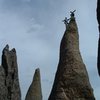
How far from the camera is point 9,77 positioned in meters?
48.9

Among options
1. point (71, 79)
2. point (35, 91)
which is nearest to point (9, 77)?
point (35, 91)

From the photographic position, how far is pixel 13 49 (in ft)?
167

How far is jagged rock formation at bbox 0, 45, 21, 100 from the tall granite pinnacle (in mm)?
17329

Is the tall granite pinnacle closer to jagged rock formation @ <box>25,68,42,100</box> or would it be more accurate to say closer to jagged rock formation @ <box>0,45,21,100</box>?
jagged rock formation @ <box>25,68,42,100</box>

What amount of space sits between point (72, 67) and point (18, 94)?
19826 mm

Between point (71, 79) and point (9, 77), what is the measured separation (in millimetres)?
20611

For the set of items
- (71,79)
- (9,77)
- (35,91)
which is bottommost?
(71,79)

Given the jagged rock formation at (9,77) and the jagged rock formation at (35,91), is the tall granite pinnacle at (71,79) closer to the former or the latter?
the jagged rock formation at (35,91)

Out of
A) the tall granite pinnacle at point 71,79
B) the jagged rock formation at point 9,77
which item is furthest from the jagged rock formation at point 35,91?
the tall granite pinnacle at point 71,79

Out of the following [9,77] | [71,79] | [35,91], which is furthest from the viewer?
[9,77]

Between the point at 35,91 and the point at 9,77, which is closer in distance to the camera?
the point at 35,91

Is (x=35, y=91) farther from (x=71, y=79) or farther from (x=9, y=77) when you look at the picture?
(x=71, y=79)

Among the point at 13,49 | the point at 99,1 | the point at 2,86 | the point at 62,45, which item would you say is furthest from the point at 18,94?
the point at 99,1

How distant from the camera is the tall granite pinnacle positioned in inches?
1142
